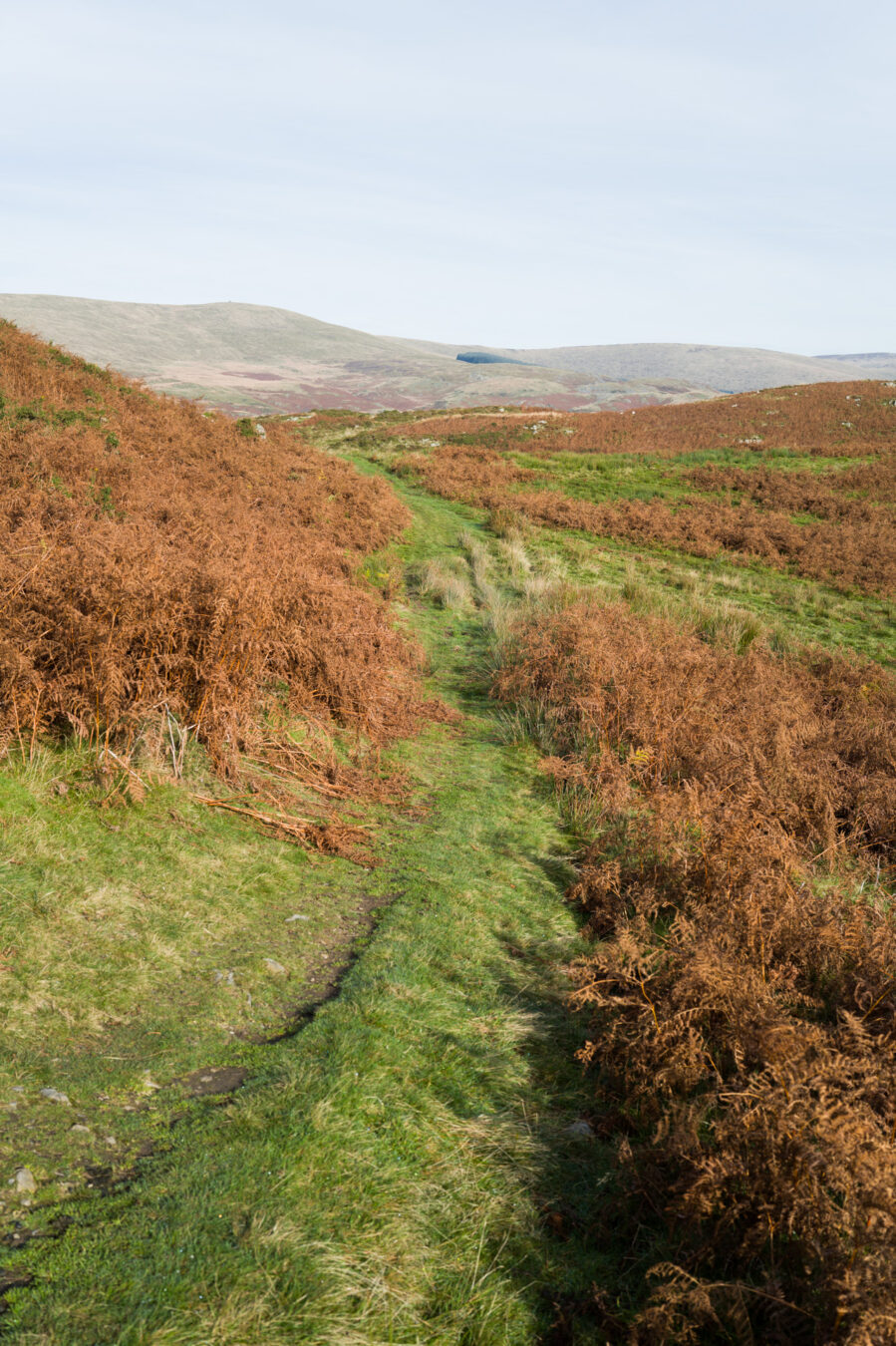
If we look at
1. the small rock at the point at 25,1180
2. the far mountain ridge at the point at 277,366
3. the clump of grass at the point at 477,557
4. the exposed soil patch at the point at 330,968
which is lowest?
the exposed soil patch at the point at 330,968

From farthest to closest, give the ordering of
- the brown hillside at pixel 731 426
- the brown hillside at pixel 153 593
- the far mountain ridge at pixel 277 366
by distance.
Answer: the far mountain ridge at pixel 277 366, the brown hillside at pixel 731 426, the brown hillside at pixel 153 593

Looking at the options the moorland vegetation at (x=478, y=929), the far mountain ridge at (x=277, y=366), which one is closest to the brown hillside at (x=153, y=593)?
the moorland vegetation at (x=478, y=929)

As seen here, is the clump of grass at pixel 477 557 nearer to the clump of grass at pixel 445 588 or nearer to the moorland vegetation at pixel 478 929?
the clump of grass at pixel 445 588

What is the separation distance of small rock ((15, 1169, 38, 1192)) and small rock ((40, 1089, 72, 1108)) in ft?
1.29

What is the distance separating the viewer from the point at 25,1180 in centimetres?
278

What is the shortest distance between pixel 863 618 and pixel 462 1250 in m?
17.9

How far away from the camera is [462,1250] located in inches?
118

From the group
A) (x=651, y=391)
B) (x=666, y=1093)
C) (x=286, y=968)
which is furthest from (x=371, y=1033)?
(x=651, y=391)

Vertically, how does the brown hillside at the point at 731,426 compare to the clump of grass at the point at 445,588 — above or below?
above

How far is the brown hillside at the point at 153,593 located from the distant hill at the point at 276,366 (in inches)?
2914

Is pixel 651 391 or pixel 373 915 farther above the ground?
pixel 651 391

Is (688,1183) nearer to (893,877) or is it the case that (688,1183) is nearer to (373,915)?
(373,915)

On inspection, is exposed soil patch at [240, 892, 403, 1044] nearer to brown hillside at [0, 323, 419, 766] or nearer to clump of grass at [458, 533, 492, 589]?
brown hillside at [0, 323, 419, 766]

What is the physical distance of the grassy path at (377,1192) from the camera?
96.7 inches
